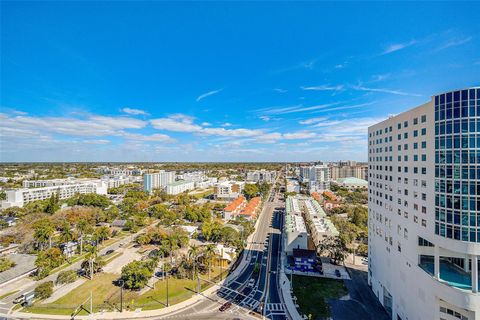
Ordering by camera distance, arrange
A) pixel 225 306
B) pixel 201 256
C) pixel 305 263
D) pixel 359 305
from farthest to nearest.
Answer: pixel 201 256 → pixel 305 263 → pixel 359 305 → pixel 225 306

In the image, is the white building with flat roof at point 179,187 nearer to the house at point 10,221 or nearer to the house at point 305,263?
the house at point 10,221

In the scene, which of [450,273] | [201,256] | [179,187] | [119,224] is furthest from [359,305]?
[179,187]

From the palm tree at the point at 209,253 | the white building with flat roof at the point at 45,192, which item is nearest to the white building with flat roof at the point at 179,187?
the white building with flat roof at the point at 45,192

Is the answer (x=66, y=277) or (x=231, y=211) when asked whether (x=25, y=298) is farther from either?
(x=231, y=211)

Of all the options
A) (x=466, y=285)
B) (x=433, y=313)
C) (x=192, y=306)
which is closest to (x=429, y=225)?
(x=466, y=285)

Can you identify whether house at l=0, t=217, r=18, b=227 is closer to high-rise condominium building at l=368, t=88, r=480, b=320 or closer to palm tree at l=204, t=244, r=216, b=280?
palm tree at l=204, t=244, r=216, b=280

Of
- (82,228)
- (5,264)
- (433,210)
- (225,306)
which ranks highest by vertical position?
(433,210)

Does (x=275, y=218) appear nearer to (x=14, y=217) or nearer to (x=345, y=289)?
(x=345, y=289)
